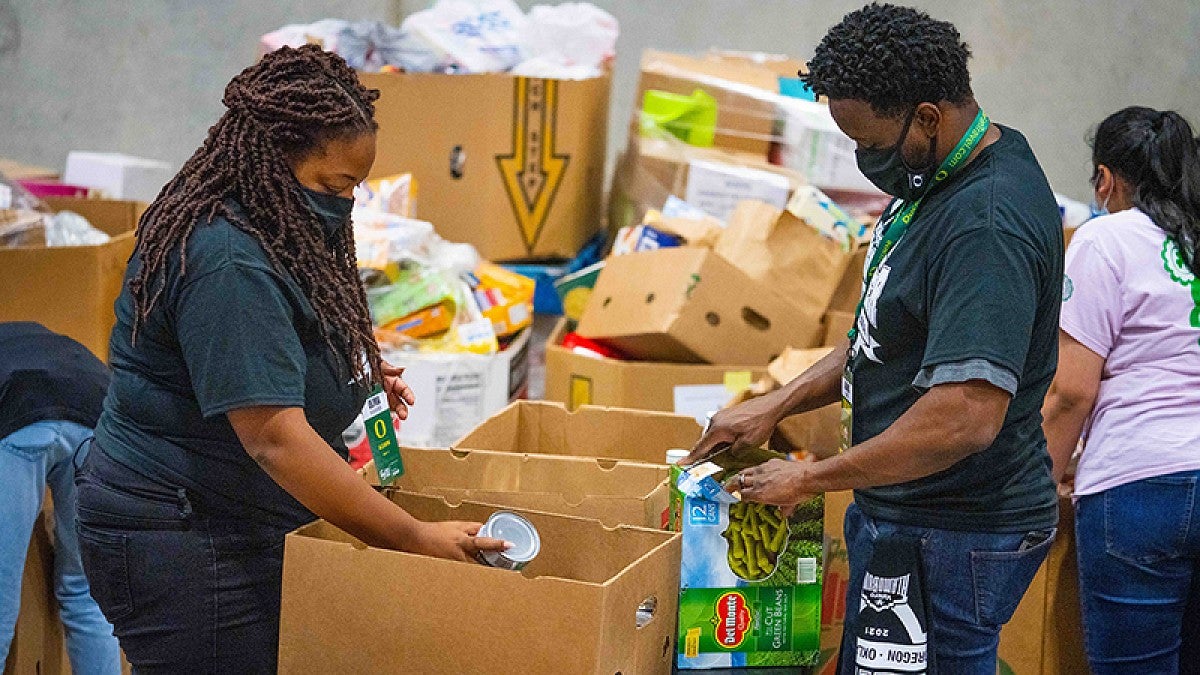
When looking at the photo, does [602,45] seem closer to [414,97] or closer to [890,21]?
[414,97]

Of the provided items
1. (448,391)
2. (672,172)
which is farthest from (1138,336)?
(672,172)

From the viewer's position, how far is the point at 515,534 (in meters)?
1.75

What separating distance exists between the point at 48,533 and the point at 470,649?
1440 millimetres

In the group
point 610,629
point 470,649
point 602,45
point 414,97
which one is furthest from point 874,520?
point 602,45

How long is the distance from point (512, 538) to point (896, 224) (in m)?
0.67

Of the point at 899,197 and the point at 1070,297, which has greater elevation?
the point at 899,197

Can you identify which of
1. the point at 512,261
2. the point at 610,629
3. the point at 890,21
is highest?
the point at 890,21

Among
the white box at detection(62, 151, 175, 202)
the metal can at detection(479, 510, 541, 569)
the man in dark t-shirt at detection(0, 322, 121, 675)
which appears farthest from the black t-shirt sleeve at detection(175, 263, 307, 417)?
the white box at detection(62, 151, 175, 202)

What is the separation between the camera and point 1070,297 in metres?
2.40

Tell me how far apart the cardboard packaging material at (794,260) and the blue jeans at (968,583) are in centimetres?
178

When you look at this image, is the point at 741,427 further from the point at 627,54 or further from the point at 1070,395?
the point at 627,54

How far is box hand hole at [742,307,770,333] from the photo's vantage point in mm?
3482

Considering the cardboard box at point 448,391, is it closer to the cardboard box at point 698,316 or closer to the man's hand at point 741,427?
the cardboard box at point 698,316

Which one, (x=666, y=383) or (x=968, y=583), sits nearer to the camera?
(x=968, y=583)
